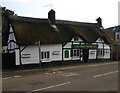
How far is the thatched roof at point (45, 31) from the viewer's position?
19094 mm

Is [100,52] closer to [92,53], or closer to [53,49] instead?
[92,53]

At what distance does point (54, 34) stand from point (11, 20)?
6.14m

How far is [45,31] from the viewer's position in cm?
2180

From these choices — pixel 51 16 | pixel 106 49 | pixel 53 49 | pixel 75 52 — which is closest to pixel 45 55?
pixel 53 49

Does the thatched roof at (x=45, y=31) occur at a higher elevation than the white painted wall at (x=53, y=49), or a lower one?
higher

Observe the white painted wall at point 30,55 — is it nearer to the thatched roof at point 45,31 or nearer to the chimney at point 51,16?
the thatched roof at point 45,31

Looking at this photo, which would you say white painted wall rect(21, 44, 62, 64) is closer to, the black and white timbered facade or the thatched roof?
the black and white timbered facade

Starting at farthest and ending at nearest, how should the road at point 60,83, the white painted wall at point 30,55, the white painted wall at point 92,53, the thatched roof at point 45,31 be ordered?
1. the white painted wall at point 92,53
2. the thatched roof at point 45,31
3. the white painted wall at point 30,55
4. the road at point 60,83

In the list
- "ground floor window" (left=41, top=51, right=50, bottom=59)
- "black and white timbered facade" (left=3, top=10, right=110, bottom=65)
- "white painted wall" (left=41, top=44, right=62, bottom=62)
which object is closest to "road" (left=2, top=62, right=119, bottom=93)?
"black and white timbered facade" (left=3, top=10, right=110, bottom=65)

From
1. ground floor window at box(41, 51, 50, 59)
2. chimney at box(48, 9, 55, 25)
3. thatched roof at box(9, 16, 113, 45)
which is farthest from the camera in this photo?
chimney at box(48, 9, 55, 25)

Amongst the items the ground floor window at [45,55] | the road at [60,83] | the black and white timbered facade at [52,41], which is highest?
the black and white timbered facade at [52,41]

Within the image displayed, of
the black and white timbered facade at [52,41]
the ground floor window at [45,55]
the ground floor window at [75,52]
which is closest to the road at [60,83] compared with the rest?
the black and white timbered facade at [52,41]

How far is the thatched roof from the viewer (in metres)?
19.1

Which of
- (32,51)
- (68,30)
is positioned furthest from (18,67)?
(68,30)
